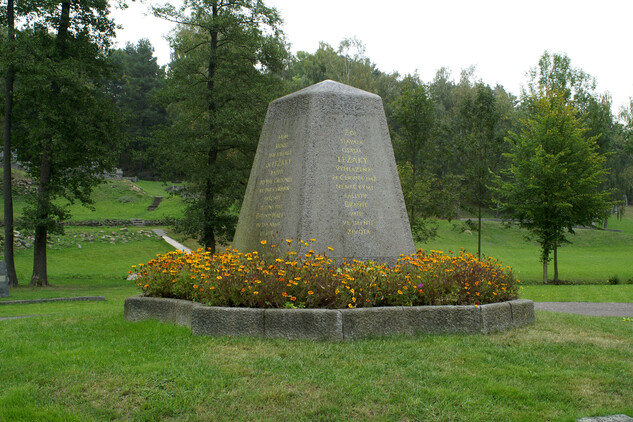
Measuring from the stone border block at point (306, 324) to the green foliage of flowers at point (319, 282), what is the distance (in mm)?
283

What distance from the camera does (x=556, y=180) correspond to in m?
24.9

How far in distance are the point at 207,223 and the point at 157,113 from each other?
161 feet

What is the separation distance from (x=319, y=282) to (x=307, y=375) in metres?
1.76

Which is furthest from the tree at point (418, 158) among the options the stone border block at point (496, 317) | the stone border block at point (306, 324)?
the stone border block at point (306, 324)

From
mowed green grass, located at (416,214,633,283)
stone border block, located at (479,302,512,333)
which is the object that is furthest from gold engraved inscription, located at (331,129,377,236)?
mowed green grass, located at (416,214,633,283)

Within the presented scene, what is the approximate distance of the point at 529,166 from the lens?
2556cm

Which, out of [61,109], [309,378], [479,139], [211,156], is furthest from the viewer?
[479,139]

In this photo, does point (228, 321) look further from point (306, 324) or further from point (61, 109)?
point (61, 109)

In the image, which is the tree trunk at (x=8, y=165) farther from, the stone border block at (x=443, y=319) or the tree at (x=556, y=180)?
the tree at (x=556, y=180)

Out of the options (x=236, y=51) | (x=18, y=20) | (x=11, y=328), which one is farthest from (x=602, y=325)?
(x=18, y=20)

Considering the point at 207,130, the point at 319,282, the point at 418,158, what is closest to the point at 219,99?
the point at 207,130

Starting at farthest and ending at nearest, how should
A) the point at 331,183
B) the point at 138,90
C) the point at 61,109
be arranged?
the point at 138,90 → the point at 61,109 → the point at 331,183

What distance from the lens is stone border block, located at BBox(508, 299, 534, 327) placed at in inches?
291

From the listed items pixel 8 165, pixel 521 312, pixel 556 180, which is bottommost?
pixel 521 312
